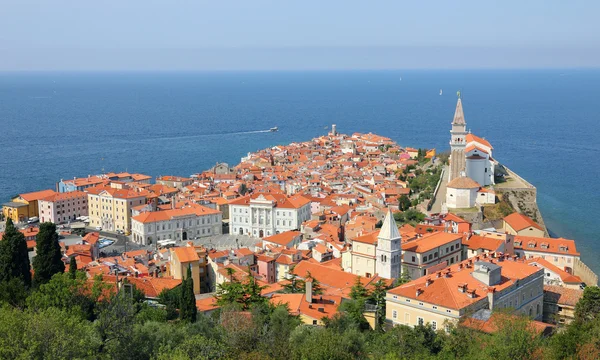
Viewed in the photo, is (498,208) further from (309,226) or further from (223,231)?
(223,231)

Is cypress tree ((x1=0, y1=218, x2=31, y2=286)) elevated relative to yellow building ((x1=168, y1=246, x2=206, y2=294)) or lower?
elevated

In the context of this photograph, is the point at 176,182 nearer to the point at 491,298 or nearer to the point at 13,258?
the point at 13,258

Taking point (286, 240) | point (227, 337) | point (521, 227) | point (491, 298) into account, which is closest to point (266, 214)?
point (286, 240)

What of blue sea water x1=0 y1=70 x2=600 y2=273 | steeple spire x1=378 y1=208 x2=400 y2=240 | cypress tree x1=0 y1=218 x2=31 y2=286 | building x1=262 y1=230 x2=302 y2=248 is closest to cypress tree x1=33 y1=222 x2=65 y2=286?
cypress tree x1=0 y1=218 x2=31 y2=286

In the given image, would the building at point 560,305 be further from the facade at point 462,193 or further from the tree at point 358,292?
the facade at point 462,193

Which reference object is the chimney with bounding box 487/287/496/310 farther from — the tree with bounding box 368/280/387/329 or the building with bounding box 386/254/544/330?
the tree with bounding box 368/280/387/329
